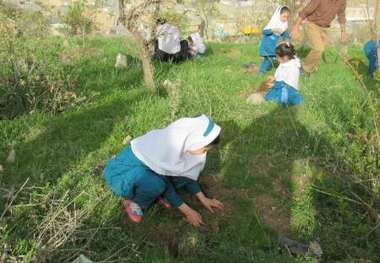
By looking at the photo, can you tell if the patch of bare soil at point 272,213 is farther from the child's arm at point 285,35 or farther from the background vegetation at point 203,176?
the child's arm at point 285,35

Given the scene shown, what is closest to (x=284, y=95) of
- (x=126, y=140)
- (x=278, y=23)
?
(x=126, y=140)

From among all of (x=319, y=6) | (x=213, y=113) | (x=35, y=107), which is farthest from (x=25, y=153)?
(x=319, y=6)

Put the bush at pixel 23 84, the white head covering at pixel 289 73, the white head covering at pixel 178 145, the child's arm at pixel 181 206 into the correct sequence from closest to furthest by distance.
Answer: the white head covering at pixel 178 145 → the child's arm at pixel 181 206 → the bush at pixel 23 84 → the white head covering at pixel 289 73

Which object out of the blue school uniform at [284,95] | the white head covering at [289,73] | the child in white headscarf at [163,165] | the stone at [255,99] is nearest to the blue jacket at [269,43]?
the white head covering at [289,73]

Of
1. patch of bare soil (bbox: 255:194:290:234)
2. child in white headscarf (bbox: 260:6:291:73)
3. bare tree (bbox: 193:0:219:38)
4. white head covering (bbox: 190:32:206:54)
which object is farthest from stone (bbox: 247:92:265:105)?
bare tree (bbox: 193:0:219:38)

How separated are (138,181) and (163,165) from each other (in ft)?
0.73

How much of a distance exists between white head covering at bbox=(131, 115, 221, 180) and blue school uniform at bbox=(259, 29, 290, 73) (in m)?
4.34

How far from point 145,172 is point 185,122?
421 millimetres

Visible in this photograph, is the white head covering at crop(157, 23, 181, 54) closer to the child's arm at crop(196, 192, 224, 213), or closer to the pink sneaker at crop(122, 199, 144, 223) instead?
the child's arm at crop(196, 192, 224, 213)

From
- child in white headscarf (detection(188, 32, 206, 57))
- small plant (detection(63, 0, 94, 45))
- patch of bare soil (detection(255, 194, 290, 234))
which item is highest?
patch of bare soil (detection(255, 194, 290, 234))

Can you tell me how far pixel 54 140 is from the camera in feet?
14.2

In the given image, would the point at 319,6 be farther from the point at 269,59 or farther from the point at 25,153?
the point at 25,153

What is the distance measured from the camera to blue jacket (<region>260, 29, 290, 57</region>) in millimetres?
7324

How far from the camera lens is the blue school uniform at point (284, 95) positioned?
5.58 m
